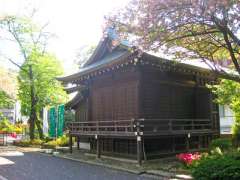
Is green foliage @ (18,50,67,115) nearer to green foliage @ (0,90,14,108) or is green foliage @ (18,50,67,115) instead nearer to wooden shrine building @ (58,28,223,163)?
green foliage @ (0,90,14,108)

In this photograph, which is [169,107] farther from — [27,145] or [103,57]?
[27,145]

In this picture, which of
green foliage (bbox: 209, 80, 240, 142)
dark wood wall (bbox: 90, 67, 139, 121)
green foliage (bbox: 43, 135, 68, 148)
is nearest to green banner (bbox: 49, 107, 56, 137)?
green foliage (bbox: 43, 135, 68, 148)

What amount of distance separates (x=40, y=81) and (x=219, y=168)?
24.5 metres

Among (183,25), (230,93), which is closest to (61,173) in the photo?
(183,25)

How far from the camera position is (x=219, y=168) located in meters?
8.65

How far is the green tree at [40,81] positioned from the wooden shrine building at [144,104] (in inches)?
403

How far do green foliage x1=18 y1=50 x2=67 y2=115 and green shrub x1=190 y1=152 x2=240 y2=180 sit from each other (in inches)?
908

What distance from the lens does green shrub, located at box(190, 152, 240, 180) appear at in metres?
8.38

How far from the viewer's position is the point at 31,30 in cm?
3116

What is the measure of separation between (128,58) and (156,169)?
518 cm

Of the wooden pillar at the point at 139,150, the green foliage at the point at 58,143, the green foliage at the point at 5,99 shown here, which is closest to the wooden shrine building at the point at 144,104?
the wooden pillar at the point at 139,150

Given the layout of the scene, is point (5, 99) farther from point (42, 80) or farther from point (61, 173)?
point (61, 173)

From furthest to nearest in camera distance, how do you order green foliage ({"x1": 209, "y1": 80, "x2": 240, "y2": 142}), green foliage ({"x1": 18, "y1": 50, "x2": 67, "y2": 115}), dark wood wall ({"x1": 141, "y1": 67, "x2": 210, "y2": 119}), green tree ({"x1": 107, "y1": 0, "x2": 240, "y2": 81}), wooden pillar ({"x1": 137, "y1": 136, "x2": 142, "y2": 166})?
1. green foliage ({"x1": 18, "y1": 50, "x2": 67, "y2": 115})
2. green foliage ({"x1": 209, "y1": 80, "x2": 240, "y2": 142})
3. dark wood wall ({"x1": 141, "y1": 67, "x2": 210, "y2": 119})
4. wooden pillar ({"x1": 137, "y1": 136, "x2": 142, "y2": 166})
5. green tree ({"x1": 107, "y1": 0, "x2": 240, "y2": 81})

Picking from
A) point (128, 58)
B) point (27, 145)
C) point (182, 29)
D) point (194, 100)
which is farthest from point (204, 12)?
point (27, 145)
